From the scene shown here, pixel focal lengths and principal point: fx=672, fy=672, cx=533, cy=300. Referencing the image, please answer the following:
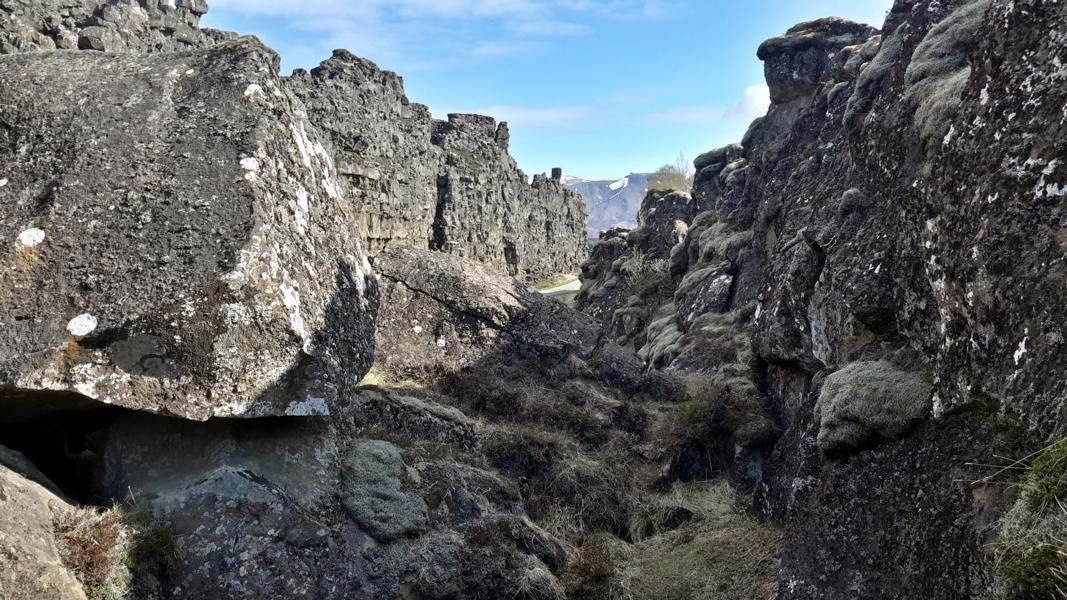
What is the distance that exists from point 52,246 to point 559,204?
55563mm

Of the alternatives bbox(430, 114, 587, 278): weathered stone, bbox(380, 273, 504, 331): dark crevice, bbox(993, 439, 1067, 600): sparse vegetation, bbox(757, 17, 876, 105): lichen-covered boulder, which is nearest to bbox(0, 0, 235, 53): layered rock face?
bbox(380, 273, 504, 331): dark crevice

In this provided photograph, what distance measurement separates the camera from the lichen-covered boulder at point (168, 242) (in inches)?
186

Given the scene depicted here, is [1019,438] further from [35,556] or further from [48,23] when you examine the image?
[48,23]

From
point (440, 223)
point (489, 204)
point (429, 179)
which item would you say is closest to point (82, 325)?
point (429, 179)

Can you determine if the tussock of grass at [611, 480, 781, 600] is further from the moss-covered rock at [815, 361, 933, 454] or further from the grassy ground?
the grassy ground

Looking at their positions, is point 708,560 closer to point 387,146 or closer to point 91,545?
point 91,545

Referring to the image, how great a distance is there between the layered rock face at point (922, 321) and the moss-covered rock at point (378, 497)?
10.5 ft

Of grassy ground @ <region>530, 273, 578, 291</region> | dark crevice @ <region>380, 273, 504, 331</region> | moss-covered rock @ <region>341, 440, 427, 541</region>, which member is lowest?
moss-covered rock @ <region>341, 440, 427, 541</region>

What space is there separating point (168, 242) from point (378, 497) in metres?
2.70

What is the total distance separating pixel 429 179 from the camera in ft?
105

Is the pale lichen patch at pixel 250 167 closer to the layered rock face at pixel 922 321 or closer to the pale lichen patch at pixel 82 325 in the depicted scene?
the pale lichen patch at pixel 82 325

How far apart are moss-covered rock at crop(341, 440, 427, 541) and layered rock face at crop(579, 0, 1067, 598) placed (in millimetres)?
3190

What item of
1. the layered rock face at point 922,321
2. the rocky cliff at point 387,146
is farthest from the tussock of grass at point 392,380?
the layered rock face at point 922,321

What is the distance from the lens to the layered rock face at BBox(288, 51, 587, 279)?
23828 mm
